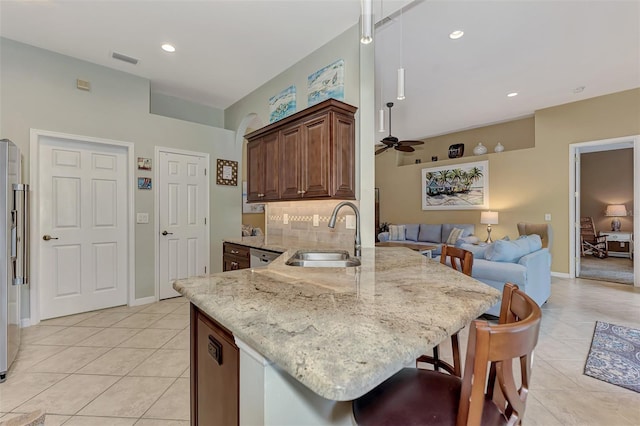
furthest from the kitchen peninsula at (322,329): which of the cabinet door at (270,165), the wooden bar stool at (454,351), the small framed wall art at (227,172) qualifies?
the small framed wall art at (227,172)

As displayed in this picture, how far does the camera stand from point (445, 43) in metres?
3.21

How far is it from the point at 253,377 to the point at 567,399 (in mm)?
2225

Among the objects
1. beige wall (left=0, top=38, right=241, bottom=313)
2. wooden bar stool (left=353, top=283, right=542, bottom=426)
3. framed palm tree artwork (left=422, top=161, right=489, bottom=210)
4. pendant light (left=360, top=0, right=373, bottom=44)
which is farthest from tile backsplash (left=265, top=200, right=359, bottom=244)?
framed palm tree artwork (left=422, top=161, right=489, bottom=210)

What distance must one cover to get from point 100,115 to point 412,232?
614cm

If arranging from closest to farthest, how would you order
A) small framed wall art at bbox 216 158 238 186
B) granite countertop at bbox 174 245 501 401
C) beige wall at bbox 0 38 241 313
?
granite countertop at bbox 174 245 501 401
beige wall at bbox 0 38 241 313
small framed wall art at bbox 216 158 238 186

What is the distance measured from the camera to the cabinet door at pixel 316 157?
2.61 metres

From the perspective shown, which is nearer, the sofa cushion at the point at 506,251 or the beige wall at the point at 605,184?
the sofa cushion at the point at 506,251

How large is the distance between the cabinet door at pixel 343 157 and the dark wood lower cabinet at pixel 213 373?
166 centimetres

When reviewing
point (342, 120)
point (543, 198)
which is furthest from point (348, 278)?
point (543, 198)

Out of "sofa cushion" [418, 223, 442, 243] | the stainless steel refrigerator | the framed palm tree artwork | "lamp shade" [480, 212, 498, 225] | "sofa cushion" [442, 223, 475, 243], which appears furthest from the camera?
"sofa cushion" [418, 223, 442, 243]

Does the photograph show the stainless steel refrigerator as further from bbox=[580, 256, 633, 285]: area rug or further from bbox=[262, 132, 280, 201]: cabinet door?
bbox=[580, 256, 633, 285]: area rug

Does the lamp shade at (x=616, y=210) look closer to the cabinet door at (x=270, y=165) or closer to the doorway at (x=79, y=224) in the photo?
the cabinet door at (x=270, y=165)

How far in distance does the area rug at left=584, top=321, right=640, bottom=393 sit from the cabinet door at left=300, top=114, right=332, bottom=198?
8.20 ft

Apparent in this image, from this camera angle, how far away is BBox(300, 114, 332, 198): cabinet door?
261 cm
